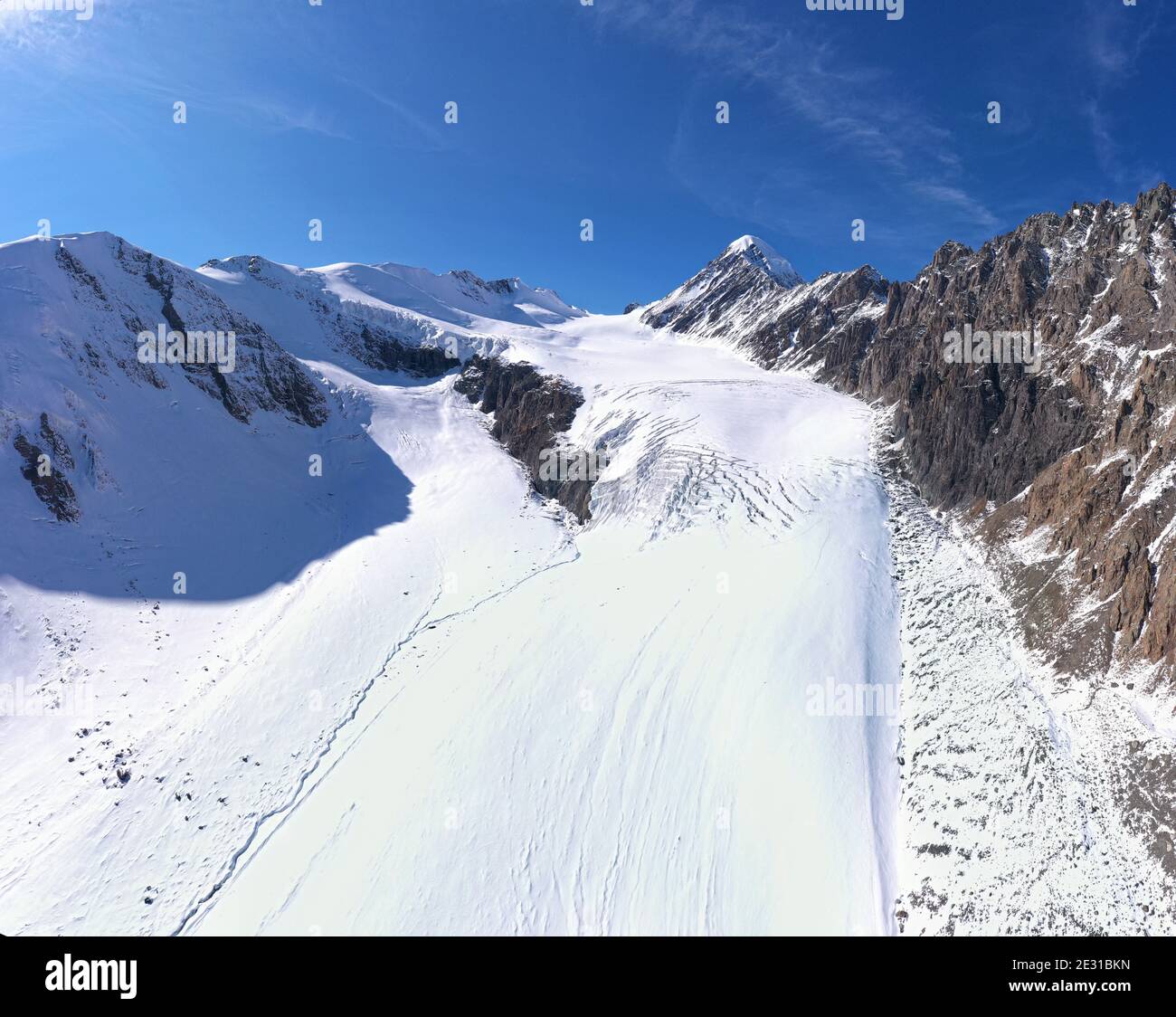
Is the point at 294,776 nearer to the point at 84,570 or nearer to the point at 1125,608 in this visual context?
the point at 84,570

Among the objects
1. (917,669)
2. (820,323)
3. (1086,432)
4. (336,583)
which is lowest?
(917,669)

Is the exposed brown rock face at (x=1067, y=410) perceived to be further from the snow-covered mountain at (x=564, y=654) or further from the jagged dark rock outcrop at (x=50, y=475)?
the jagged dark rock outcrop at (x=50, y=475)

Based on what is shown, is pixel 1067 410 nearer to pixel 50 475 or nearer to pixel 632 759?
pixel 632 759

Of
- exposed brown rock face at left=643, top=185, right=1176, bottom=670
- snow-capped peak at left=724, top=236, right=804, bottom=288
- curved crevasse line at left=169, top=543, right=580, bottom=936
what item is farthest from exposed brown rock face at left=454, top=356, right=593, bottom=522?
snow-capped peak at left=724, top=236, right=804, bottom=288

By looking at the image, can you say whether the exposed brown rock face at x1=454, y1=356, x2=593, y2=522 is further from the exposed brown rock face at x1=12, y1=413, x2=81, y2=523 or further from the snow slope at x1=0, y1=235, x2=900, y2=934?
the exposed brown rock face at x1=12, y1=413, x2=81, y2=523

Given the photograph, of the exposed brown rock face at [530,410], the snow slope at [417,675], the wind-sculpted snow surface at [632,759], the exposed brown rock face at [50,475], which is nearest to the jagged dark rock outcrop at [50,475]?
the exposed brown rock face at [50,475]

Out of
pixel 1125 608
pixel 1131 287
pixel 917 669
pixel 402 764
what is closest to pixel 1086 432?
pixel 1131 287
